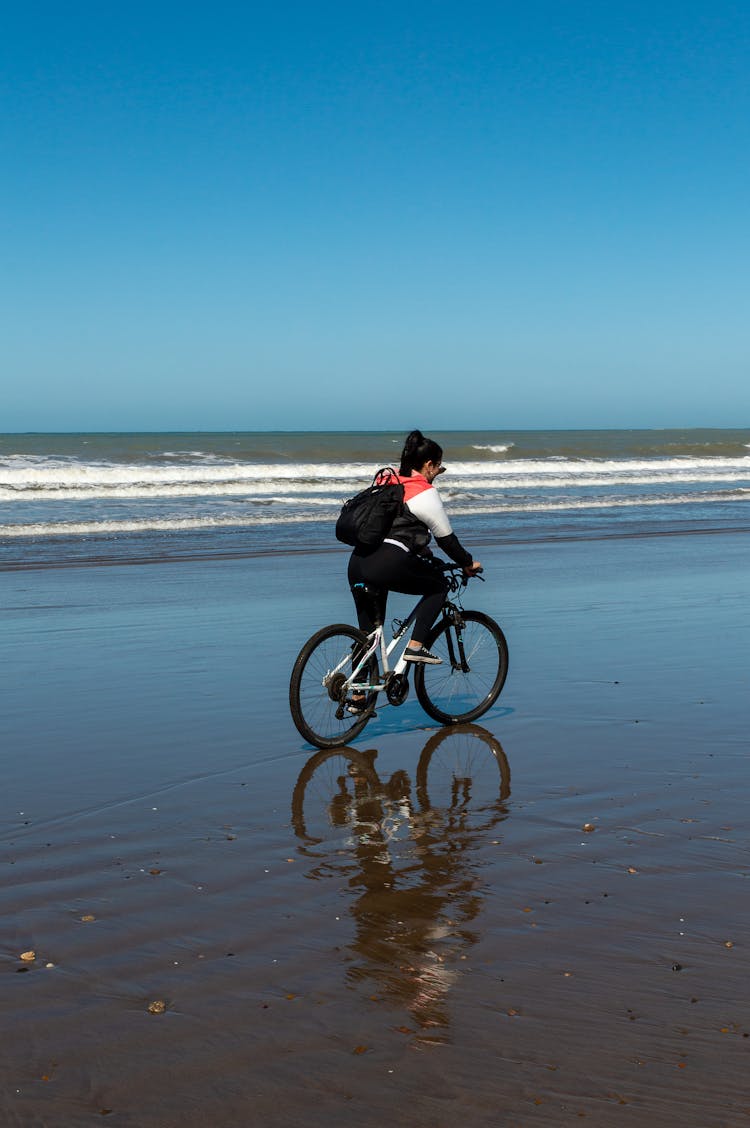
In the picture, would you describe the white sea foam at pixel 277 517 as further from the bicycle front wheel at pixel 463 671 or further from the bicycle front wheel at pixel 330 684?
the bicycle front wheel at pixel 330 684

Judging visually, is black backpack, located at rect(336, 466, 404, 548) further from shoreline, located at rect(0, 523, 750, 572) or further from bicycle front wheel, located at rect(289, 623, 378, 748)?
shoreline, located at rect(0, 523, 750, 572)

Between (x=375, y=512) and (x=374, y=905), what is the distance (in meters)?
2.83

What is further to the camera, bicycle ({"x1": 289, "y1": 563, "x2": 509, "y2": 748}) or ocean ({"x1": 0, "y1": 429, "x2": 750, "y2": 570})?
ocean ({"x1": 0, "y1": 429, "x2": 750, "y2": 570})

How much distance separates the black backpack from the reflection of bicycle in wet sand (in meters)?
1.28

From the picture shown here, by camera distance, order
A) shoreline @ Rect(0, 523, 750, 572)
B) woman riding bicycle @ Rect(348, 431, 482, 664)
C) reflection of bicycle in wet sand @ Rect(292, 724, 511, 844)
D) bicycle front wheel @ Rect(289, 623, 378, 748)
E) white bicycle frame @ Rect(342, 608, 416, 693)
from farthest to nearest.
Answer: shoreline @ Rect(0, 523, 750, 572), white bicycle frame @ Rect(342, 608, 416, 693), woman riding bicycle @ Rect(348, 431, 482, 664), bicycle front wheel @ Rect(289, 623, 378, 748), reflection of bicycle in wet sand @ Rect(292, 724, 511, 844)

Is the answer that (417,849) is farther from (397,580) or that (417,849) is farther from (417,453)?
(417,453)

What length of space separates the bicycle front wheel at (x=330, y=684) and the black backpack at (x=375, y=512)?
1.79 feet

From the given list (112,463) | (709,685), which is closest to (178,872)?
(709,685)

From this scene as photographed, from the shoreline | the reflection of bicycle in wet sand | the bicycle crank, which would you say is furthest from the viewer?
the shoreline

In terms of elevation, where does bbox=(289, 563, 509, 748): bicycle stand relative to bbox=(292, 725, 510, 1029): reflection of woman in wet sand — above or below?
above

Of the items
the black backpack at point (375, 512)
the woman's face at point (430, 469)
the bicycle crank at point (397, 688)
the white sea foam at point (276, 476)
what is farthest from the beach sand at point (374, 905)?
the white sea foam at point (276, 476)

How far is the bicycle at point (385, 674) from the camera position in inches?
255

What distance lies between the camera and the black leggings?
6.57m

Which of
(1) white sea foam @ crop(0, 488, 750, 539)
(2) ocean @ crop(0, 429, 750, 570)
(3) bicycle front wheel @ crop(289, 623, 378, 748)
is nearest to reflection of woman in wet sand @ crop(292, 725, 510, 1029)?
(3) bicycle front wheel @ crop(289, 623, 378, 748)
